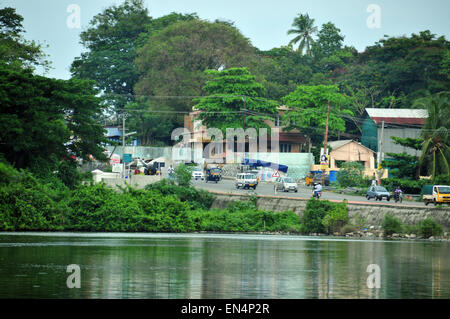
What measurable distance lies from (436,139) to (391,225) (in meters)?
17.1

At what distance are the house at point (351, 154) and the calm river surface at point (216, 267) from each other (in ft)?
135

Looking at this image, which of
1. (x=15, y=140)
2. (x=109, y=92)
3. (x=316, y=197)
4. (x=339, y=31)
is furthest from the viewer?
(x=339, y=31)

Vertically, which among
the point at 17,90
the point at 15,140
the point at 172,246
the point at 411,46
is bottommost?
the point at 172,246

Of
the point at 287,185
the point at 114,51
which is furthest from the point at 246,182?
the point at 114,51

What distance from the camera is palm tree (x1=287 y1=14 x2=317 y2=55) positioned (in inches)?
4884

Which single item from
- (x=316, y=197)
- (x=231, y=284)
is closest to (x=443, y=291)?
(x=231, y=284)

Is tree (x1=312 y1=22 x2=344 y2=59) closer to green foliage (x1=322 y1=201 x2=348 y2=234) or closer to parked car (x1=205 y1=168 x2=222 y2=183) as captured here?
parked car (x1=205 y1=168 x2=222 y2=183)

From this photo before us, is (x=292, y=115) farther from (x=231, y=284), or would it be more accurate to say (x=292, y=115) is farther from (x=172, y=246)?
(x=231, y=284)

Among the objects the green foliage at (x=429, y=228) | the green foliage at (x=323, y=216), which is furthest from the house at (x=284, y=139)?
the green foliage at (x=429, y=228)

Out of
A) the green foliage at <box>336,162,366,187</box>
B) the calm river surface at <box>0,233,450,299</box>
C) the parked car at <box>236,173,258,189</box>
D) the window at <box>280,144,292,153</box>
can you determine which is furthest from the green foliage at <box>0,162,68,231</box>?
the window at <box>280,144,292,153</box>

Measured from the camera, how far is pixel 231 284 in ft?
85.3

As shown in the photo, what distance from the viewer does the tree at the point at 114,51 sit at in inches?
4341

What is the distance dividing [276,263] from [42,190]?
22.7 metres

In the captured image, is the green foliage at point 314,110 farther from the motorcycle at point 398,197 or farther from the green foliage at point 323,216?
the green foliage at point 323,216
